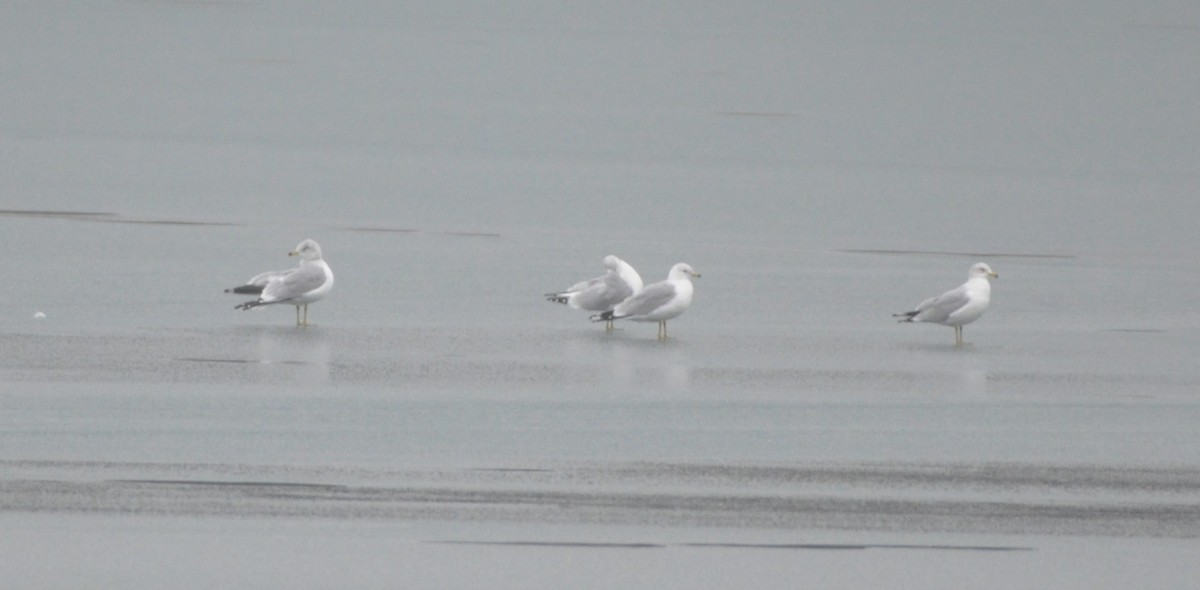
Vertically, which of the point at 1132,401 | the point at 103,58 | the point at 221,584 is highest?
the point at 103,58

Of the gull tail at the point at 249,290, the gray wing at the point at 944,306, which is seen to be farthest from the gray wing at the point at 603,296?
the gull tail at the point at 249,290

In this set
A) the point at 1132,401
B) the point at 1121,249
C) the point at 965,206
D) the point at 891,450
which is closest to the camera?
the point at 891,450

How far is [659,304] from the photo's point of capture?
12.1 meters

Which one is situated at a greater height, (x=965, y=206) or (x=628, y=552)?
(x=965, y=206)

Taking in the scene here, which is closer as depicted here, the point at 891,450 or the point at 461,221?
the point at 891,450

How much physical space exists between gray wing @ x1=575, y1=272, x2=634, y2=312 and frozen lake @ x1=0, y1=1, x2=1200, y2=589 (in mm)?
148

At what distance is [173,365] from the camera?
10.2 metres

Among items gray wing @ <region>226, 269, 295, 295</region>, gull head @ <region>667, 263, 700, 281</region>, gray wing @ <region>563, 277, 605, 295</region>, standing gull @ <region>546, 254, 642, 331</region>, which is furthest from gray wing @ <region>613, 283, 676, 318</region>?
gray wing @ <region>226, 269, 295, 295</region>


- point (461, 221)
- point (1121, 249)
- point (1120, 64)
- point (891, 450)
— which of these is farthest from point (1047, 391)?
point (1120, 64)

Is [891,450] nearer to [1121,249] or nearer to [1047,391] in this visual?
[1047,391]

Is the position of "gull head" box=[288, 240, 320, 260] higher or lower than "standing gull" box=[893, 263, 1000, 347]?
Result: higher

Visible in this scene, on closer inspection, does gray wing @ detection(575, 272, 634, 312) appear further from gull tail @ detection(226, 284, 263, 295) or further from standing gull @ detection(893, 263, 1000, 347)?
gull tail @ detection(226, 284, 263, 295)

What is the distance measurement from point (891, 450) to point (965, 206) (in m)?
9.86

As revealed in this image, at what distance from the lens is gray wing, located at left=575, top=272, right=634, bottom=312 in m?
12.6
